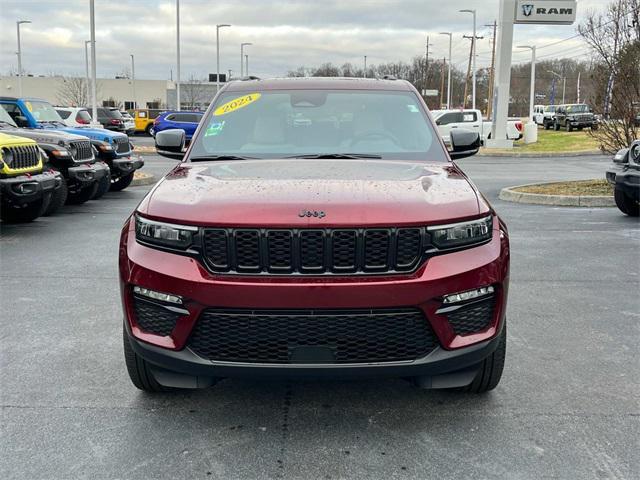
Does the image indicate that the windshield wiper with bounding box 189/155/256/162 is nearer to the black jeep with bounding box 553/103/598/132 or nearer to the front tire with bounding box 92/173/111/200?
the front tire with bounding box 92/173/111/200

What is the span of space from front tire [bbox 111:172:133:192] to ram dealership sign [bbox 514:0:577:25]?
1978cm

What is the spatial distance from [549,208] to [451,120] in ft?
66.0

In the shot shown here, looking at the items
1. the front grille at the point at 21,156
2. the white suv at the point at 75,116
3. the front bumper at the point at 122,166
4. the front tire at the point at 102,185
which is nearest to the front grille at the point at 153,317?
the front grille at the point at 21,156

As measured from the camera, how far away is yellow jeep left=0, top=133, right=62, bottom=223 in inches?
344

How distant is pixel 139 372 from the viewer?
357 cm

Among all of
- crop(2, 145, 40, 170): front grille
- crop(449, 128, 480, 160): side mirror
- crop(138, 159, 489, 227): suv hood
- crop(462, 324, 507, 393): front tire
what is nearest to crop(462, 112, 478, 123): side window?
crop(2, 145, 40, 170): front grille

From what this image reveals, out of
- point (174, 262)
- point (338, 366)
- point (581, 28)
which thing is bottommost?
point (338, 366)

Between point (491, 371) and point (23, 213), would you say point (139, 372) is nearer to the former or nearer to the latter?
point (491, 371)

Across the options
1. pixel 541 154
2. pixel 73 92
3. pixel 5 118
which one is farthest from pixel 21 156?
pixel 73 92

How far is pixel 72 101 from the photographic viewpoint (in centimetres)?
7544

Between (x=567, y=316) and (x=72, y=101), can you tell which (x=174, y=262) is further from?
(x=72, y=101)

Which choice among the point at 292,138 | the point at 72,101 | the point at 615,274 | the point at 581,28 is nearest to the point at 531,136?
the point at 581,28

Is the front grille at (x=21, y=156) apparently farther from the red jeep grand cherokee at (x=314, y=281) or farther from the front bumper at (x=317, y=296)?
the front bumper at (x=317, y=296)

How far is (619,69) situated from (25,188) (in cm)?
1142
